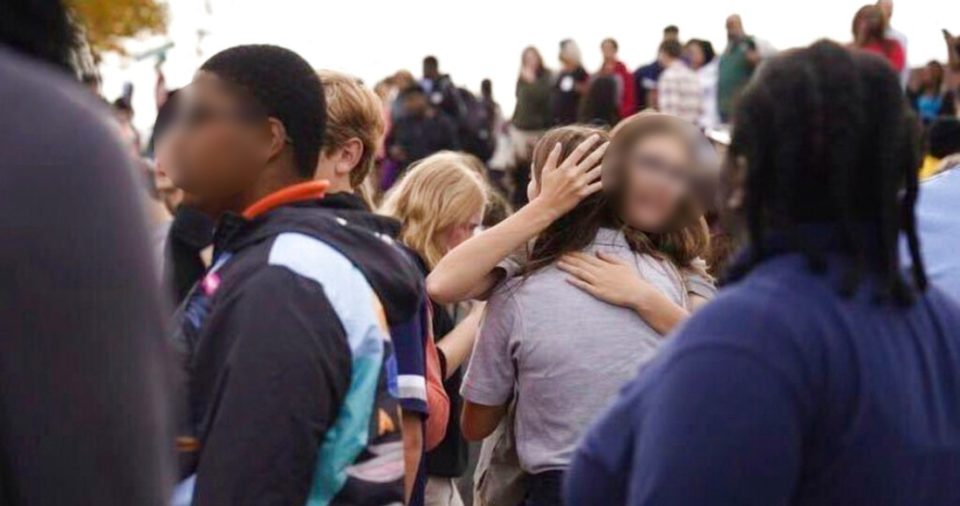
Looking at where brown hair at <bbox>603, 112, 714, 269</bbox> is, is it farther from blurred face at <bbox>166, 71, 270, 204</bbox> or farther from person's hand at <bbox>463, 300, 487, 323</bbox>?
blurred face at <bbox>166, 71, 270, 204</bbox>

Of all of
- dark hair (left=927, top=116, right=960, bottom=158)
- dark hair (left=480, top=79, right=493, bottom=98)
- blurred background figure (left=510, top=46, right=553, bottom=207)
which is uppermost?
dark hair (left=927, top=116, right=960, bottom=158)

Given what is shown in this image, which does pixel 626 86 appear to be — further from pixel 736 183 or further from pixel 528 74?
pixel 736 183

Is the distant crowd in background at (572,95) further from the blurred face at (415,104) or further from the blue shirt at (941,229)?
the blue shirt at (941,229)

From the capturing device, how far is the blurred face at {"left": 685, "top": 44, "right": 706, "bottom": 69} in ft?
76.3

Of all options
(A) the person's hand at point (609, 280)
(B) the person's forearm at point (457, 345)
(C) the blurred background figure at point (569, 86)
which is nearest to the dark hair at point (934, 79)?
(C) the blurred background figure at point (569, 86)

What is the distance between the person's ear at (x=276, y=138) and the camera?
355cm

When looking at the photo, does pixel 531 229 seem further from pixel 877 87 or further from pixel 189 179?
pixel 877 87

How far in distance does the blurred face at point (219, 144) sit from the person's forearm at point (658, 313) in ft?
4.11

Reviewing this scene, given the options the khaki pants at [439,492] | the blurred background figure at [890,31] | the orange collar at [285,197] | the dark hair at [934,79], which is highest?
the orange collar at [285,197]

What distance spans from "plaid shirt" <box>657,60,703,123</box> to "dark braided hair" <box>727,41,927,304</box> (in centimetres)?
1786

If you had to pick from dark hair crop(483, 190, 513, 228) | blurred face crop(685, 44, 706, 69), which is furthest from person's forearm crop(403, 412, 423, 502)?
blurred face crop(685, 44, 706, 69)

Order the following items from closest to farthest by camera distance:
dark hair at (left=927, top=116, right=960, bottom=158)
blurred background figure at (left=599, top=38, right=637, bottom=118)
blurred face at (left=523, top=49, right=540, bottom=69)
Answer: dark hair at (left=927, top=116, right=960, bottom=158) → blurred background figure at (left=599, top=38, right=637, bottom=118) → blurred face at (left=523, top=49, right=540, bottom=69)

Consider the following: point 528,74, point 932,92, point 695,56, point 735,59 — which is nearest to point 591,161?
point 932,92

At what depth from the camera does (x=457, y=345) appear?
5.19 metres
